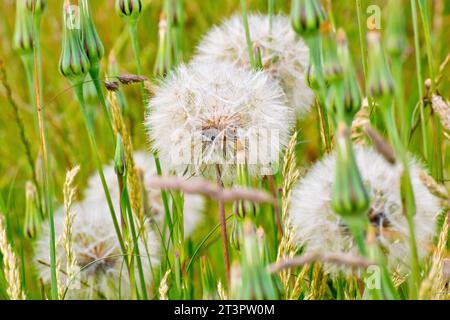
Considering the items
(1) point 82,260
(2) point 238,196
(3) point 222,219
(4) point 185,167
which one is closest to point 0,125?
(1) point 82,260

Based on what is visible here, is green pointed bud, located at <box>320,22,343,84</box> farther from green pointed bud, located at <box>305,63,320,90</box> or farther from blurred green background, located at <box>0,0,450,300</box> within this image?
blurred green background, located at <box>0,0,450,300</box>

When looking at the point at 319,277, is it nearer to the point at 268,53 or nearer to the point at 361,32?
the point at 361,32

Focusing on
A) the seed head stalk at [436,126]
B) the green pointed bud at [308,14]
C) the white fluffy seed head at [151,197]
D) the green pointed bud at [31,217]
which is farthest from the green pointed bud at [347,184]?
the white fluffy seed head at [151,197]

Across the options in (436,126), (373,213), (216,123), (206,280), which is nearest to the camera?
(373,213)

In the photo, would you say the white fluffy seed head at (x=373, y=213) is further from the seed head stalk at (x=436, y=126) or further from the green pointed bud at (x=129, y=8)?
the green pointed bud at (x=129, y=8)

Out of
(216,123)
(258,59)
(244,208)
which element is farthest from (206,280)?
(258,59)

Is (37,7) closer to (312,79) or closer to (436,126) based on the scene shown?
(312,79)
